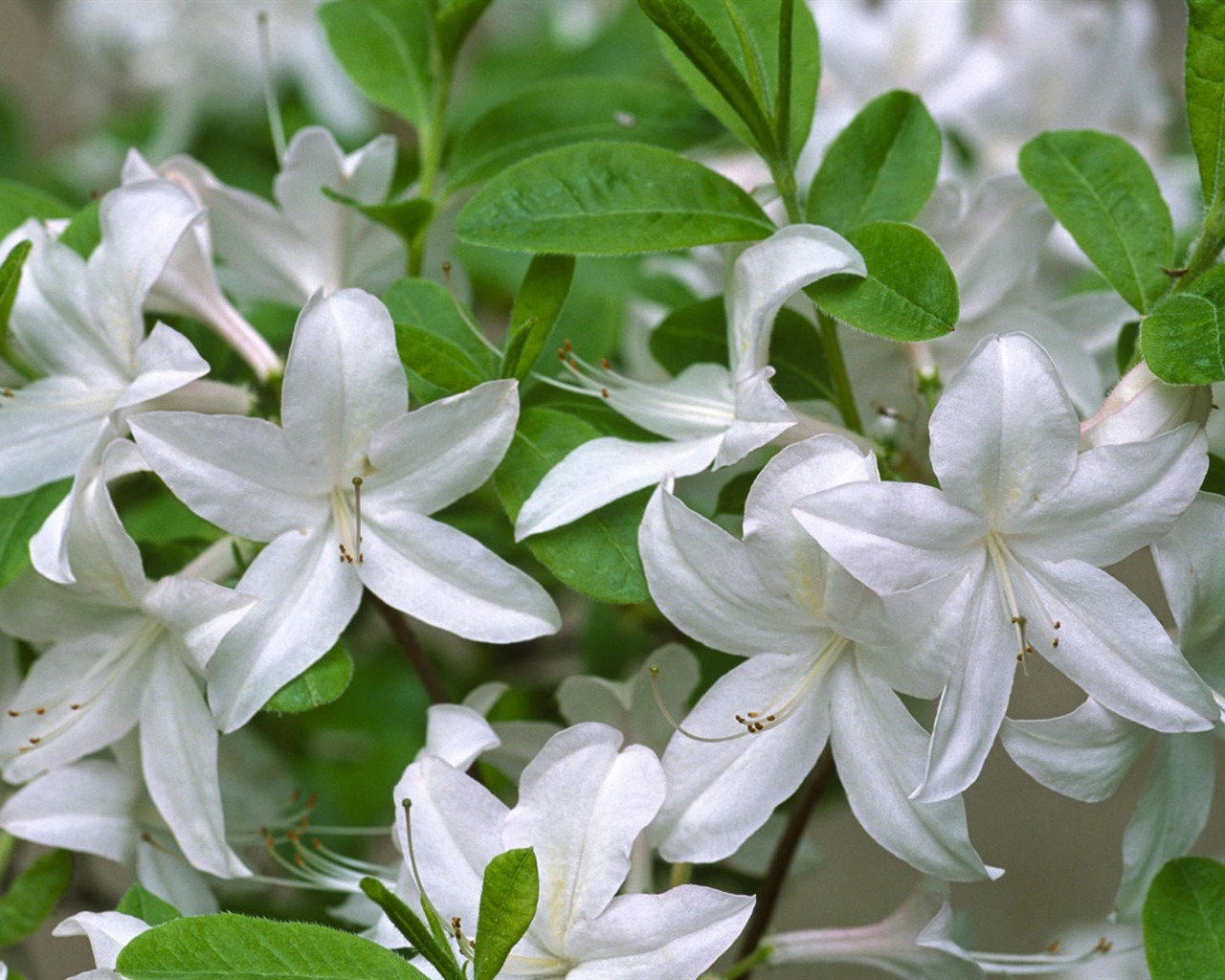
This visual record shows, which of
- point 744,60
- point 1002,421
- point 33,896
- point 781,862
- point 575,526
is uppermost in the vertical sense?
point 744,60

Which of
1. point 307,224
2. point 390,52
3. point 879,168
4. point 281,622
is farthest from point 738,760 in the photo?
point 390,52

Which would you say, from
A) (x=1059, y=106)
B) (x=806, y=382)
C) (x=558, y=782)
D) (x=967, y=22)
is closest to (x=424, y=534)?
(x=558, y=782)

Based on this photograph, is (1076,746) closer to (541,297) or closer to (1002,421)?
(1002,421)

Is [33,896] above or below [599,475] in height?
below

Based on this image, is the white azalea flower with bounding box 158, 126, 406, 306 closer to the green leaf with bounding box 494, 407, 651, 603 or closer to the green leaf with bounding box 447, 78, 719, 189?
the green leaf with bounding box 447, 78, 719, 189

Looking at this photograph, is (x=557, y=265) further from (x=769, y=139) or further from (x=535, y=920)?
(x=535, y=920)

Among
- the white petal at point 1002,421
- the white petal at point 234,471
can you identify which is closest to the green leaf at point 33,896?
the white petal at point 234,471
